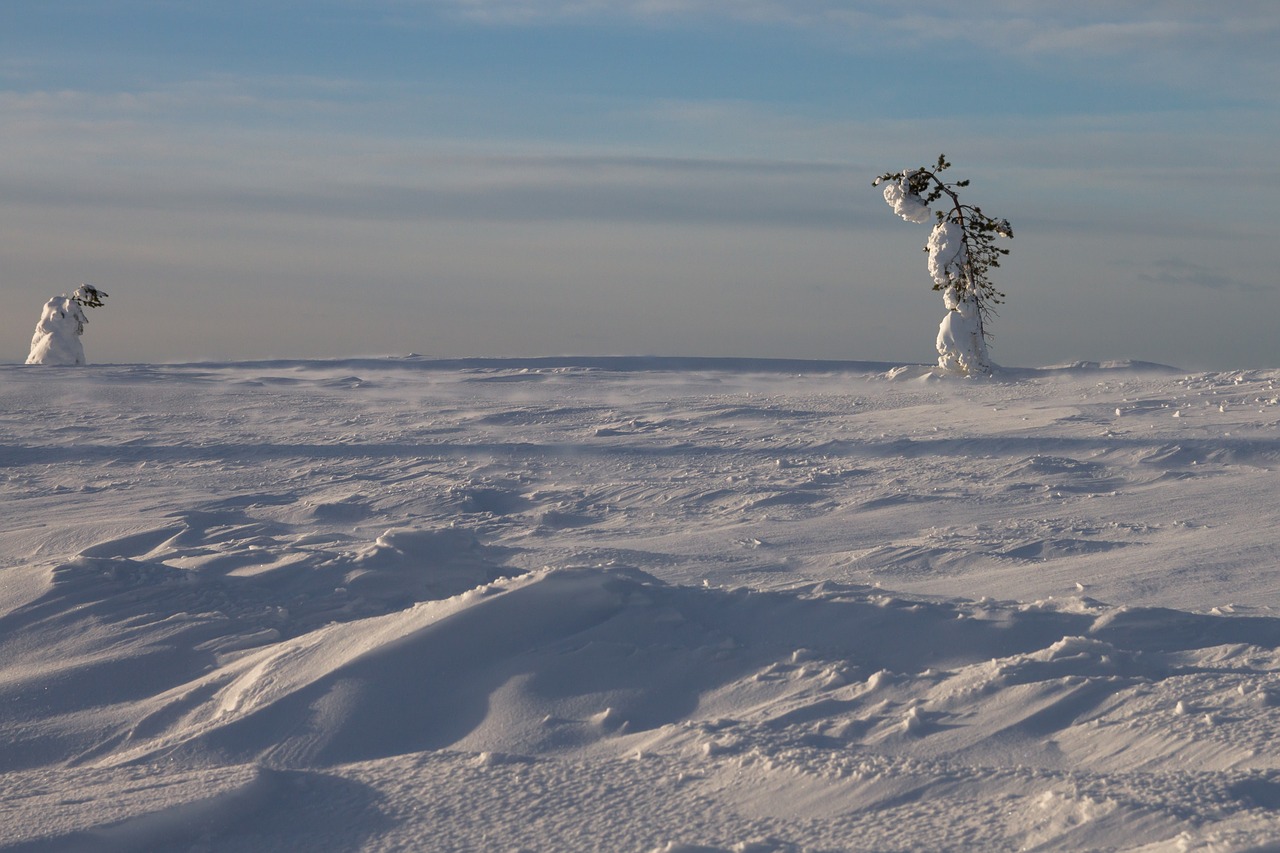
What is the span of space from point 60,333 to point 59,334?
0.03 meters

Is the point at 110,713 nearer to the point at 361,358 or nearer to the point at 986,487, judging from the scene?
the point at 986,487

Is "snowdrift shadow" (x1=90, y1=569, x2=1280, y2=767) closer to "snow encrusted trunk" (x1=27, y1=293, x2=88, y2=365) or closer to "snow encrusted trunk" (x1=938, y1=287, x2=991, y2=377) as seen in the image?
"snow encrusted trunk" (x1=938, y1=287, x2=991, y2=377)

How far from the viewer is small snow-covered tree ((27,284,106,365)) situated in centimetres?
1945

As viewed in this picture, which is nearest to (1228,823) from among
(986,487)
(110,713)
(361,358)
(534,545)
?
(110,713)

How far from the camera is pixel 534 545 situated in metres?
6.68

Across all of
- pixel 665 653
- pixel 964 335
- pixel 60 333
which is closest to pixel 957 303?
pixel 964 335

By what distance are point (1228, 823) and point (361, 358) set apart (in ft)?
62.5

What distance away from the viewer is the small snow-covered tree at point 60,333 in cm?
1945

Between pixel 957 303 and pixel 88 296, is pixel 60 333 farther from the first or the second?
pixel 957 303

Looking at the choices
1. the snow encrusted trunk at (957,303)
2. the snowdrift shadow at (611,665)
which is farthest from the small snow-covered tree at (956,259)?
the snowdrift shadow at (611,665)

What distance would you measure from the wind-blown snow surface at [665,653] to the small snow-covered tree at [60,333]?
11900 mm

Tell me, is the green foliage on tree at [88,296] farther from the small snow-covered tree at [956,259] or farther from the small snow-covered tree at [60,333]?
the small snow-covered tree at [956,259]

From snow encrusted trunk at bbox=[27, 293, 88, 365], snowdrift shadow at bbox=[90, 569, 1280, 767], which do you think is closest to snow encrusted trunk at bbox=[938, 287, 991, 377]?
snowdrift shadow at bbox=[90, 569, 1280, 767]

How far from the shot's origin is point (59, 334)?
19.5 meters
